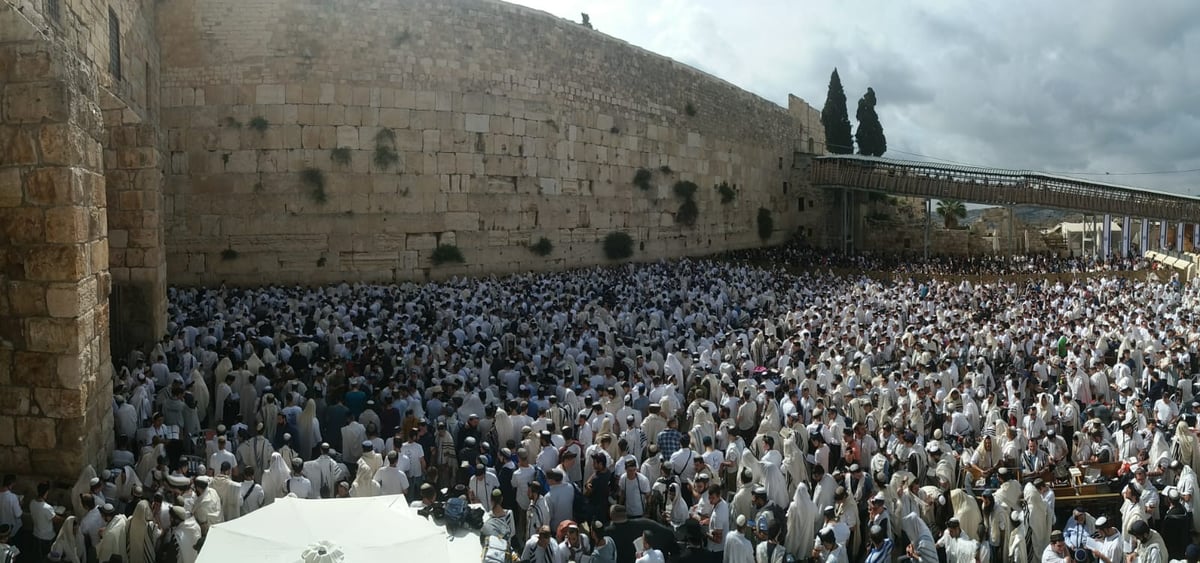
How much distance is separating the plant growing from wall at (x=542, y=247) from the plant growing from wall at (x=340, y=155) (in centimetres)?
489

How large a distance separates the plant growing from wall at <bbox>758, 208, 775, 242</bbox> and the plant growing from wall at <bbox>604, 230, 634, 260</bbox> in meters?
7.88

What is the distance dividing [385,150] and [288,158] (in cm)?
193

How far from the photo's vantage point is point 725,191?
26797mm

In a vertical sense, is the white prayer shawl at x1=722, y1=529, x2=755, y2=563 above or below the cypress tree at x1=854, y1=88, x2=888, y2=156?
below

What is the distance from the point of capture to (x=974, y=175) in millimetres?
28531

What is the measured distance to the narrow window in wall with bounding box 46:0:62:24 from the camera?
9.24 m

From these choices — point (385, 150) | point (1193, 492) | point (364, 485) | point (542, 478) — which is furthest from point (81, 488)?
point (385, 150)

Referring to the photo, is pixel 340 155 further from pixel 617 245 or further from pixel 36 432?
pixel 36 432

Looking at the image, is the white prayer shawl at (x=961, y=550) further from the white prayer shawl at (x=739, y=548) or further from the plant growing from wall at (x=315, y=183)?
the plant growing from wall at (x=315, y=183)

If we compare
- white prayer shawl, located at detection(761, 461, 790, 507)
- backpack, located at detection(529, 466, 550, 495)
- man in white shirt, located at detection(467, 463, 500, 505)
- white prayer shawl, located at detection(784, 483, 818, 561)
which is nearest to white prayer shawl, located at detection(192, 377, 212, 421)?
man in white shirt, located at detection(467, 463, 500, 505)

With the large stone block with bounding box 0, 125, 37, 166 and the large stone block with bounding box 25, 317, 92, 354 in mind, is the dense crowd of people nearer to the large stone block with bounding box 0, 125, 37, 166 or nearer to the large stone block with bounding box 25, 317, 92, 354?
Answer: the large stone block with bounding box 25, 317, 92, 354

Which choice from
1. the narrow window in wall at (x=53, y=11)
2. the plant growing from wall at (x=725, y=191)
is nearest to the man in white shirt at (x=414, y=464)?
the narrow window in wall at (x=53, y=11)

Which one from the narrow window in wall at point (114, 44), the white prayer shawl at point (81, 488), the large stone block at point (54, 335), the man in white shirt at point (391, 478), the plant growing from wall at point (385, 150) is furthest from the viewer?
the plant growing from wall at point (385, 150)

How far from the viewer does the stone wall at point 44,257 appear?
6.89 meters
